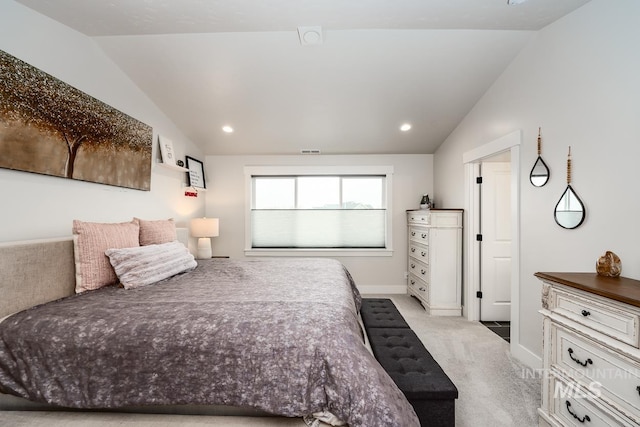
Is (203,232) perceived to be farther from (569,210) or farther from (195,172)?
(569,210)

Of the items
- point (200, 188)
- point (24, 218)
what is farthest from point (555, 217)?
point (200, 188)

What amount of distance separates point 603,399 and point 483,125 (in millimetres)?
2577

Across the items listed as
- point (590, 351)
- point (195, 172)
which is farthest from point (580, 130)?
point (195, 172)

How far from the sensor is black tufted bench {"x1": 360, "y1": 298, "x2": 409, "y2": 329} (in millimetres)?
2220

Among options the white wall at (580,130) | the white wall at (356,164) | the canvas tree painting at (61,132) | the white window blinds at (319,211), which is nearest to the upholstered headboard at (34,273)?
the canvas tree painting at (61,132)

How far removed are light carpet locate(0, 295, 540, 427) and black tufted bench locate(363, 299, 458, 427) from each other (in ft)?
1.32

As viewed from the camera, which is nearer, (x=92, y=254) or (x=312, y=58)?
(x=92, y=254)

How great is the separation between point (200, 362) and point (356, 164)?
12.1 feet

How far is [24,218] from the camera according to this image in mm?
1828

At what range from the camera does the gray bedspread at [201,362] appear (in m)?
1.18

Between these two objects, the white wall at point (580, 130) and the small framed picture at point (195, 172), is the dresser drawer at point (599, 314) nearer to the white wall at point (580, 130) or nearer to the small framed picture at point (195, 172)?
the white wall at point (580, 130)

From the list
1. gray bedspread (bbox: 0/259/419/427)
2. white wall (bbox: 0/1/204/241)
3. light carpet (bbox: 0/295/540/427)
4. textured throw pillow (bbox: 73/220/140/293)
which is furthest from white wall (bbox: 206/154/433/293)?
gray bedspread (bbox: 0/259/419/427)

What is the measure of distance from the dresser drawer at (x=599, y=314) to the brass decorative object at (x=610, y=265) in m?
0.31

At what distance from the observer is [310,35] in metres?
2.31
